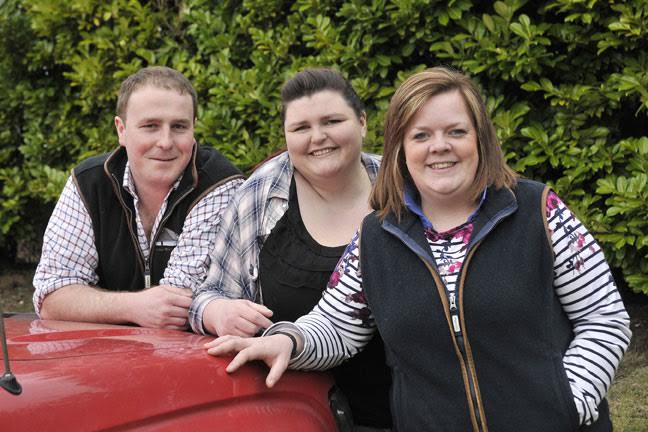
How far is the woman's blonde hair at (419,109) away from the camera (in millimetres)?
2412

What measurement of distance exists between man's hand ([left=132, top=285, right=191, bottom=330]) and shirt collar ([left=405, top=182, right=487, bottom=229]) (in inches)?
34.2

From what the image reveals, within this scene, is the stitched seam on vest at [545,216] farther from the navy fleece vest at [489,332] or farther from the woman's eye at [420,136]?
the woman's eye at [420,136]

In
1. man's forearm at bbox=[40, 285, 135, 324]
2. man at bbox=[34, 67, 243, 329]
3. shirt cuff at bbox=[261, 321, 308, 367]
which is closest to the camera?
shirt cuff at bbox=[261, 321, 308, 367]

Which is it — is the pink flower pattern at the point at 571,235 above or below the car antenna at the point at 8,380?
above

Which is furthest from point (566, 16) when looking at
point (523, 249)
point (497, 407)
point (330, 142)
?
point (497, 407)

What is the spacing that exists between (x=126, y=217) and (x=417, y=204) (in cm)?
136

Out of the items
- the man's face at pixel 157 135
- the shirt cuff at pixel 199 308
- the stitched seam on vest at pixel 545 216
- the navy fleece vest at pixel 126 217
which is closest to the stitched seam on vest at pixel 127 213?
the navy fleece vest at pixel 126 217

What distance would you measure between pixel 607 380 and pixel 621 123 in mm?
2054

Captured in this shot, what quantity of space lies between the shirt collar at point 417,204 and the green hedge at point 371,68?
1425mm

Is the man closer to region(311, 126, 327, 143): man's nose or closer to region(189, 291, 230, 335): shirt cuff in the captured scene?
region(189, 291, 230, 335): shirt cuff

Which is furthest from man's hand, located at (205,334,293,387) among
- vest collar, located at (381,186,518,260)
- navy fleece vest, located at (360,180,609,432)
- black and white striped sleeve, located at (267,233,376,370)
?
vest collar, located at (381,186,518,260)

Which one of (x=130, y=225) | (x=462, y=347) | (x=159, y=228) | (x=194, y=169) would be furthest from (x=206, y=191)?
(x=462, y=347)

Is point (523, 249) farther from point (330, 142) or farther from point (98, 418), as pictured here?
point (98, 418)

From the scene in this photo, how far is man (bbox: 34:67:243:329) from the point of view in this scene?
3252mm
